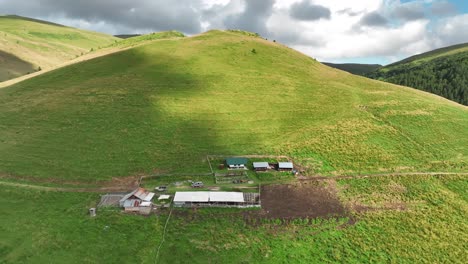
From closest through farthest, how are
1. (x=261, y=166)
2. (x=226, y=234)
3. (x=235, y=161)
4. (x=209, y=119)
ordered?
(x=226, y=234), (x=261, y=166), (x=235, y=161), (x=209, y=119)

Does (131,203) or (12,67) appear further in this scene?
(12,67)

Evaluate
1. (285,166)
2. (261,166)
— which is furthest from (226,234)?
(285,166)

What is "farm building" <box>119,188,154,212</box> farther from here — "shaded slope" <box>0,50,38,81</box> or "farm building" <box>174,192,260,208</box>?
"shaded slope" <box>0,50,38,81</box>

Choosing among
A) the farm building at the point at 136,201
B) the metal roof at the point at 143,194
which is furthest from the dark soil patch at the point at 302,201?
the farm building at the point at 136,201

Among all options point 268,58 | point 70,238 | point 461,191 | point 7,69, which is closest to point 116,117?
point 70,238

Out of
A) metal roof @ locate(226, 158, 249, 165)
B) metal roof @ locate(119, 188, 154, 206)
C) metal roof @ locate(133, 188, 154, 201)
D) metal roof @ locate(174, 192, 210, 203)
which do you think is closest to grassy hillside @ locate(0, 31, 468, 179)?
metal roof @ locate(226, 158, 249, 165)

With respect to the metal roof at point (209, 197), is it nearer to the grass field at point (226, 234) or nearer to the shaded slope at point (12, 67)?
the grass field at point (226, 234)

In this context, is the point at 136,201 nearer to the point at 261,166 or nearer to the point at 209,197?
the point at 209,197
